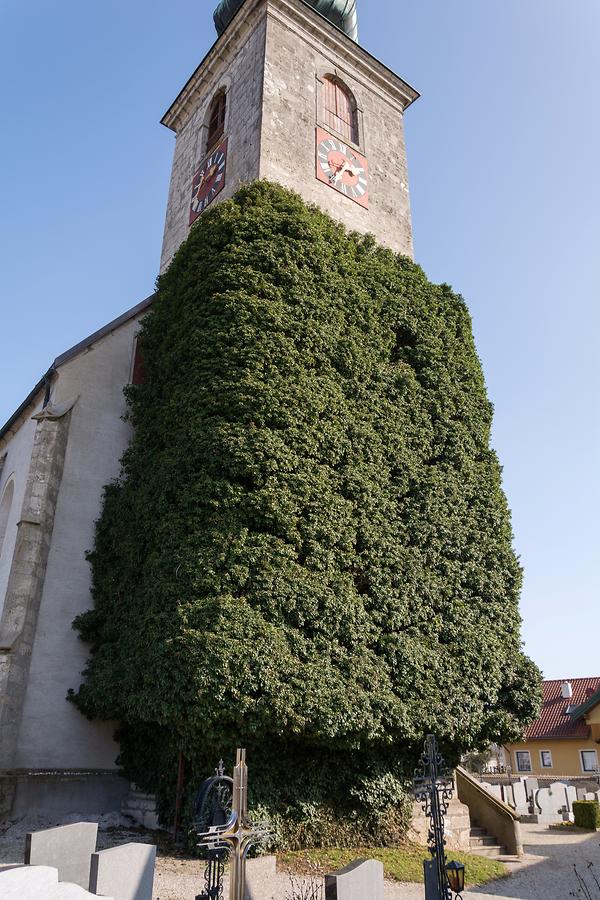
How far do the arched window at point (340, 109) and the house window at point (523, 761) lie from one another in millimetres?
30119

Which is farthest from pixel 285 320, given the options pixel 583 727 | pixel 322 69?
pixel 583 727

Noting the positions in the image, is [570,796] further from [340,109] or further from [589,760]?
[340,109]

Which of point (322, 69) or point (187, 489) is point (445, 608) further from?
point (322, 69)

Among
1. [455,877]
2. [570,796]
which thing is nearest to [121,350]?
[455,877]

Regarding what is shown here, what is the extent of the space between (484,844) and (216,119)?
2238 centimetres

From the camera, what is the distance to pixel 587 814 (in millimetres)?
18641

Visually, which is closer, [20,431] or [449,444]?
[449,444]

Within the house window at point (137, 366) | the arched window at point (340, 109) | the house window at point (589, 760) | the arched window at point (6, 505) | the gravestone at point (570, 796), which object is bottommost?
the gravestone at point (570, 796)

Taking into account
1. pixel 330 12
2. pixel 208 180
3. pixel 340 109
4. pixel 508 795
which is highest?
pixel 330 12

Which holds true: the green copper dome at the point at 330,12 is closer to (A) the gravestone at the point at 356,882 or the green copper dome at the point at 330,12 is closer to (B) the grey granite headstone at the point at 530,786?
(A) the gravestone at the point at 356,882

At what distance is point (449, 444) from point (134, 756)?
9.74 m

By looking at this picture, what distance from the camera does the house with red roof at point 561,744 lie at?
1265 inches

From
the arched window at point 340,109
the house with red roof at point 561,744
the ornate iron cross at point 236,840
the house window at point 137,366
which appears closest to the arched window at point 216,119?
the arched window at point 340,109

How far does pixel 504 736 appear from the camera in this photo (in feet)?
45.6
